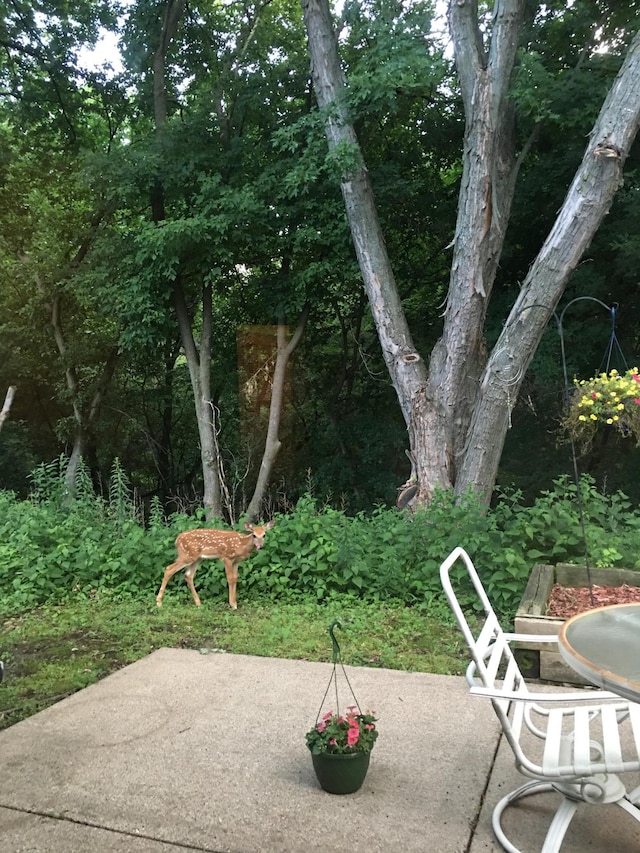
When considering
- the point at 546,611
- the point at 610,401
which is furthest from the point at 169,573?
the point at 610,401

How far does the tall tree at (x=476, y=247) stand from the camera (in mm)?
6977

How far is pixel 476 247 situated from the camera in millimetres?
7723

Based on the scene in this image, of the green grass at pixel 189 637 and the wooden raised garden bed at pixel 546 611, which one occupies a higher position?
the wooden raised garden bed at pixel 546 611

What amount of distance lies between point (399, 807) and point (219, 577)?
3596 millimetres

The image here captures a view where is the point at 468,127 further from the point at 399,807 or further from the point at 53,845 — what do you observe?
the point at 53,845

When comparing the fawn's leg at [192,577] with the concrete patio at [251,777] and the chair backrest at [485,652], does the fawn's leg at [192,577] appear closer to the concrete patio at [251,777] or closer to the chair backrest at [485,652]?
the concrete patio at [251,777]

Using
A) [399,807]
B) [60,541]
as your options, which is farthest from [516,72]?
[399,807]

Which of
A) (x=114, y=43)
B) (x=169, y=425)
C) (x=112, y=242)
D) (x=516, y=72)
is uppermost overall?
(x=114, y=43)

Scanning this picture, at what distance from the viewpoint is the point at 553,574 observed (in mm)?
5184

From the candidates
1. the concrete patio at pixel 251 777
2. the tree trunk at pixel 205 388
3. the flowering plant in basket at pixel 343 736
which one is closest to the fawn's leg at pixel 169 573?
the concrete patio at pixel 251 777

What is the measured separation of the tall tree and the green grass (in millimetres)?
2845

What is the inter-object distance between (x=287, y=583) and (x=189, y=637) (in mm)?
1167

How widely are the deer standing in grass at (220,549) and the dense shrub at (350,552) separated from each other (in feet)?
1.01

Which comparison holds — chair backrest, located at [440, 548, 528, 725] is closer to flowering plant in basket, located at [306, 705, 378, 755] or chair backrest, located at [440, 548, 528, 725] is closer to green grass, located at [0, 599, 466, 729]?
flowering plant in basket, located at [306, 705, 378, 755]
